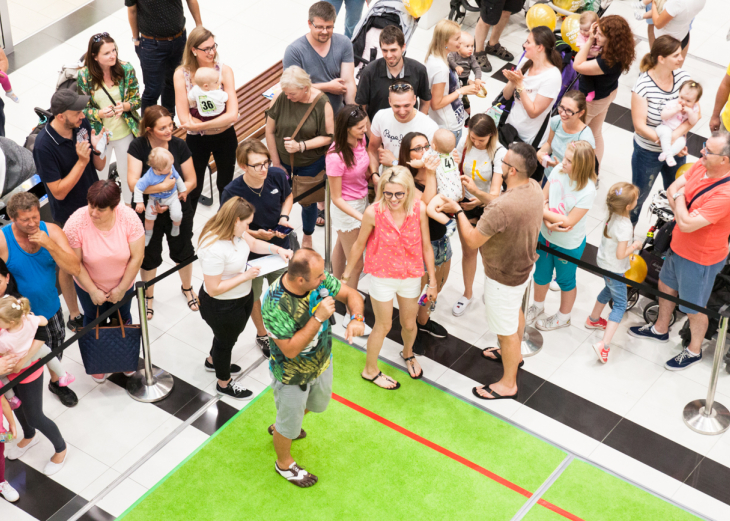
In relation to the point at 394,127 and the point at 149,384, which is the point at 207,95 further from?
the point at 149,384

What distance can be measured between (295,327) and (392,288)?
1181 mm

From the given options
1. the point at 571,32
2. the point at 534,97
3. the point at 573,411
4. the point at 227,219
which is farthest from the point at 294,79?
the point at 571,32

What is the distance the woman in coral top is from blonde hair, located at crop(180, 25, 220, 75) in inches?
76.9

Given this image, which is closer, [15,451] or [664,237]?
[15,451]

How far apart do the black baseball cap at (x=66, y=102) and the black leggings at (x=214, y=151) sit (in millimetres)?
1065

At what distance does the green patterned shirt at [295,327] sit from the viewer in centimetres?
451

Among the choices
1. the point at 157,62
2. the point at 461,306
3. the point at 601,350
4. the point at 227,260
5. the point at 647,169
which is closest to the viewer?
the point at 227,260

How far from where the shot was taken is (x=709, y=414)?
5910mm

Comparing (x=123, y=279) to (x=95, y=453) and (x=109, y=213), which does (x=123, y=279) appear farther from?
(x=95, y=453)

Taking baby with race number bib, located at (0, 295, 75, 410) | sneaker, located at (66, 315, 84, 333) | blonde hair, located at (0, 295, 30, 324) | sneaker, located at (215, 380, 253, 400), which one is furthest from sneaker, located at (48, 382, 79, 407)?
blonde hair, located at (0, 295, 30, 324)

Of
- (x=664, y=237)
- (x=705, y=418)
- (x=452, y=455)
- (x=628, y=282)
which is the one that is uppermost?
(x=628, y=282)

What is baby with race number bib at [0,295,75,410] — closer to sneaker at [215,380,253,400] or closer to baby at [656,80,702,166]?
sneaker at [215,380,253,400]

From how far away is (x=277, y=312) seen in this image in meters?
4.52

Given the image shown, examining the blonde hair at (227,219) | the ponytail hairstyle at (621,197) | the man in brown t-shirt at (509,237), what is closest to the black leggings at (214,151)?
the blonde hair at (227,219)
